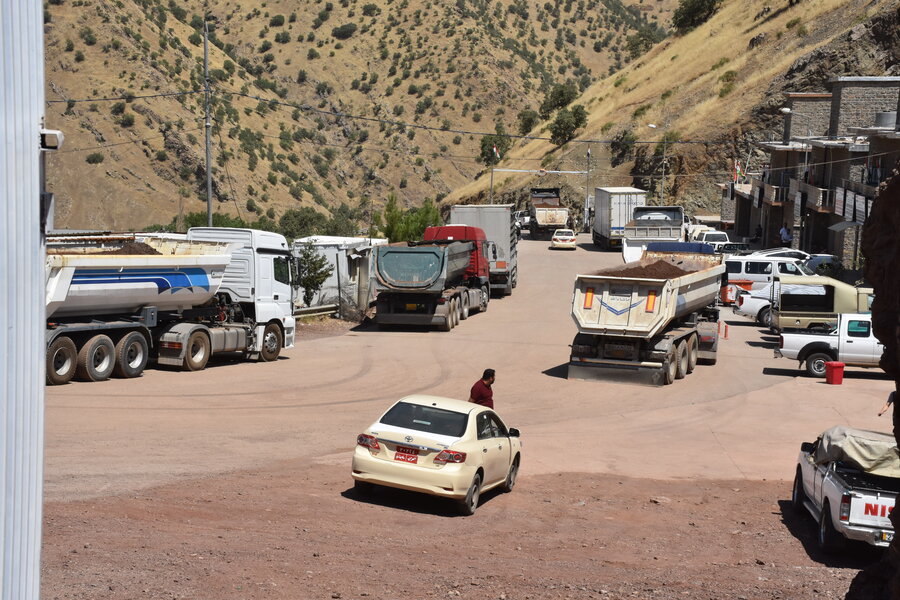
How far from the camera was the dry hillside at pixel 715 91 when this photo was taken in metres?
76.2

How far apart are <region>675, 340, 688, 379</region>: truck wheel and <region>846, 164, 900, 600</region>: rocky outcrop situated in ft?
55.4

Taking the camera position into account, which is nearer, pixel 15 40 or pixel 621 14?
pixel 15 40

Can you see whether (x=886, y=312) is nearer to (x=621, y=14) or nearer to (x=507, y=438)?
(x=507, y=438)

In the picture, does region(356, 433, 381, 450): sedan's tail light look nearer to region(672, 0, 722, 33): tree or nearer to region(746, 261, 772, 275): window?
region(746, 261, 772, 275): window

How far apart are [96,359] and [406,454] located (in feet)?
34.3

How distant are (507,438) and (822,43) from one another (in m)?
76.2

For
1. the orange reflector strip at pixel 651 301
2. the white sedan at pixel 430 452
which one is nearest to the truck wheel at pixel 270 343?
the orange reflector strip at pixel 651 301

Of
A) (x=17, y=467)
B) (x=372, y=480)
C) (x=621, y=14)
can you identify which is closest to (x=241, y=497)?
(x=372, y=480)

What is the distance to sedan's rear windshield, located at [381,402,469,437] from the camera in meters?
13.6

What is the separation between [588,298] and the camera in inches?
964

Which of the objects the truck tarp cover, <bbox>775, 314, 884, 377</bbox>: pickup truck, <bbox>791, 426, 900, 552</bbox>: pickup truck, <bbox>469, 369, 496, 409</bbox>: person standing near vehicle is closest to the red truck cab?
<bbox>775, 314, 884, 377</bbox>: pickup truck

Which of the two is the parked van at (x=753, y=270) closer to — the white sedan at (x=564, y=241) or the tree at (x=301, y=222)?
the white sedan at (x=564, y=241)

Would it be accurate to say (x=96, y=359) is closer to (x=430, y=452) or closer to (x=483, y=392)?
(x=483, y=392)

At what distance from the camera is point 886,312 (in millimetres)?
8008
